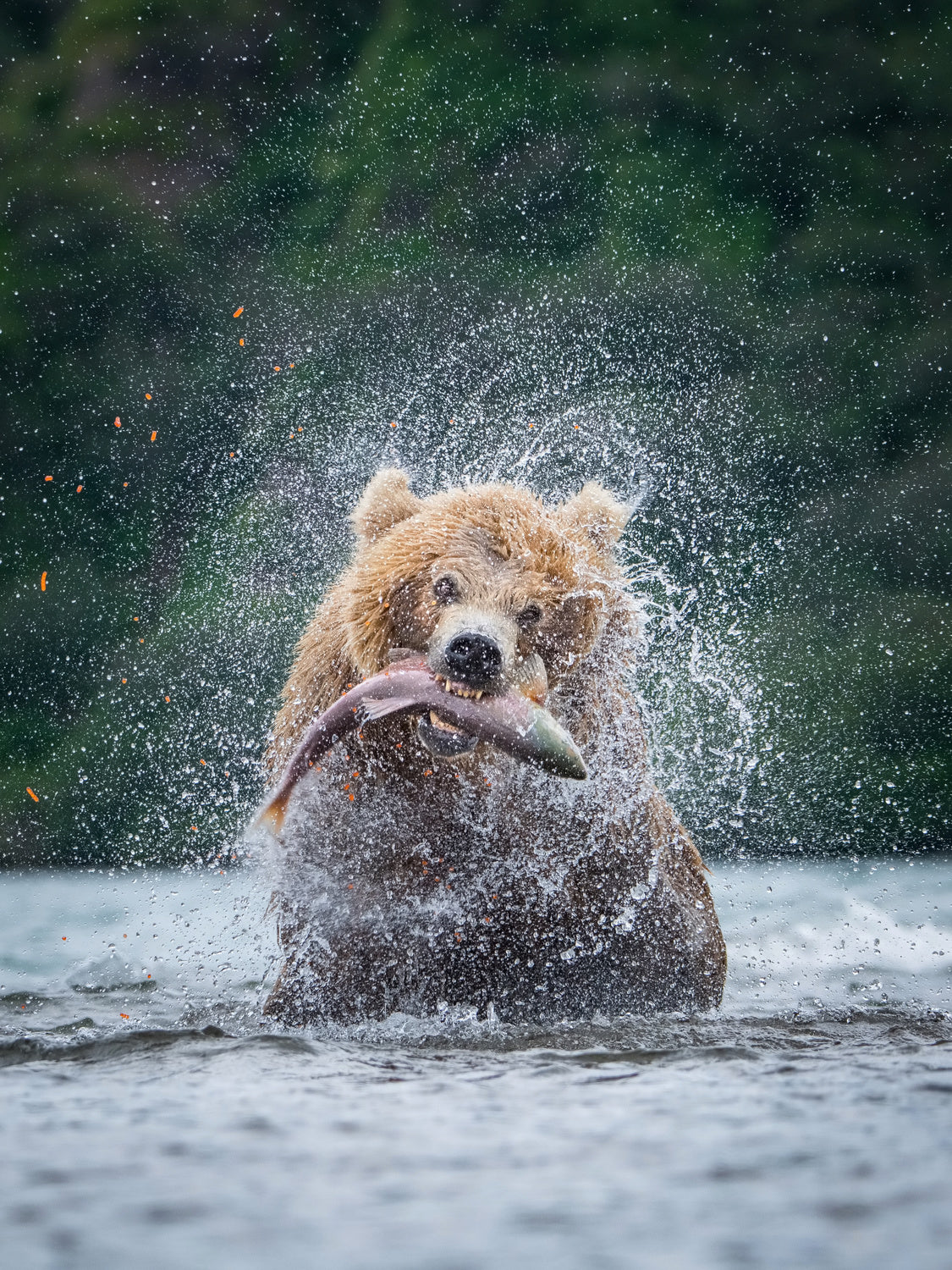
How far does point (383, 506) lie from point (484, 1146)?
92.7 inches

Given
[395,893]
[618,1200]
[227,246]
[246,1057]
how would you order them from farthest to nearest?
[227,246]
[395,893]
[246,1057]
[618,1200]

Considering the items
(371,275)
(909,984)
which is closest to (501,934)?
(909,984)

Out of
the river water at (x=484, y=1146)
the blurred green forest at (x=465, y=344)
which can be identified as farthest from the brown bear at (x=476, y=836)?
the blurred green forest at (x=465, y=344)

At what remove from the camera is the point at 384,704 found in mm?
3182

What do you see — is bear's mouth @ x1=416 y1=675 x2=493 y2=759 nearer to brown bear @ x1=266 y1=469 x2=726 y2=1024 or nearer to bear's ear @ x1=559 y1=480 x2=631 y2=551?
brown bear @ x1=266 y1=469 x2=726 y2=1024

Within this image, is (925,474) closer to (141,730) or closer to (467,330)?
(467,330)

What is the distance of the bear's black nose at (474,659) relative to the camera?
3.15 metres

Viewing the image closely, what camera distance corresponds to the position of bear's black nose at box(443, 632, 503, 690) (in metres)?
3.15

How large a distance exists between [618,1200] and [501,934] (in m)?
2.08

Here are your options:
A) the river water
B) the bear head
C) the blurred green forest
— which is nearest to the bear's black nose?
the bear head

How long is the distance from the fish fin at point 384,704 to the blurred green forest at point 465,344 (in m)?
8.44

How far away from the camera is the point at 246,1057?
2555 millimetres

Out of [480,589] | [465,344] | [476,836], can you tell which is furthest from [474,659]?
[465,344]

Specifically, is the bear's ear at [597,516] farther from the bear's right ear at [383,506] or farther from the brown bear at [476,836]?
the bear's right ear at [383,506]
